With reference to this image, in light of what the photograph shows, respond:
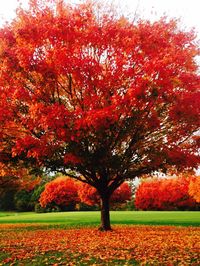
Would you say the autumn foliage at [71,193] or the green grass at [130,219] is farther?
the autumn foliage at [71,193]

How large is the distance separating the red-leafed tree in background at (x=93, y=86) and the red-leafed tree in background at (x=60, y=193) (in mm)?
37977

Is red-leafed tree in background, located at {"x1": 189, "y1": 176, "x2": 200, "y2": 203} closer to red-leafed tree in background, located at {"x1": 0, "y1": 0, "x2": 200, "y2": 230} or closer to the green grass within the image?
the green grass

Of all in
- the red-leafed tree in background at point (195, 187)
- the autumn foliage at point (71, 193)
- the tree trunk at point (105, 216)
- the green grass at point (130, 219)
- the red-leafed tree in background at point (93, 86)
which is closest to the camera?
the red-leafed tree in background at point (93, 86)

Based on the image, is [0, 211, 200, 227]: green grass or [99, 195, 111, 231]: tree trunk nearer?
[99, 195, 111, 231]: tree trunk

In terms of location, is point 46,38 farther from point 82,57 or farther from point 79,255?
point 79,255

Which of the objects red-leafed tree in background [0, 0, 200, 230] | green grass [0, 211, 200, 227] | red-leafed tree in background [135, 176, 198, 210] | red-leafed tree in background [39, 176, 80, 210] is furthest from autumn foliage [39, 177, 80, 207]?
red-leafed tree in background [0, 0, 200, 230]

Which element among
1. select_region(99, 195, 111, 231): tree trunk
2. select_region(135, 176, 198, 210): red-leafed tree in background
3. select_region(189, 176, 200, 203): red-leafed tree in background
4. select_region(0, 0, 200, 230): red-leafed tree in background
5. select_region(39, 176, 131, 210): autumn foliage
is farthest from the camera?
select_region(135, 176, 198, 210): red-leafed tree in background

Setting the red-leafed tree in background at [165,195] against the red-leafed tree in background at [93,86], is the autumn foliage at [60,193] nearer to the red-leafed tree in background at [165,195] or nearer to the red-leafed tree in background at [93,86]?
the red-leafed tree in background at [165,195]

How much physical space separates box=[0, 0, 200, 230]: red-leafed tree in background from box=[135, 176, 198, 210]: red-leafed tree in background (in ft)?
152

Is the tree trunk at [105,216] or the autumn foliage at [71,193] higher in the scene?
the autumn foliage at [71,193]

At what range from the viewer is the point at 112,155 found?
2262 centimetres

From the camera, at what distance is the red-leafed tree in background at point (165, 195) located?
6781 cm

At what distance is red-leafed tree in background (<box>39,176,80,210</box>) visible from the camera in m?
64.1

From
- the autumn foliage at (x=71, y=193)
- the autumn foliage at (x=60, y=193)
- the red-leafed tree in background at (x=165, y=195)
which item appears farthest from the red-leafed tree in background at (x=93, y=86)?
the red-leafed tree in background at (x=165, y=195)
